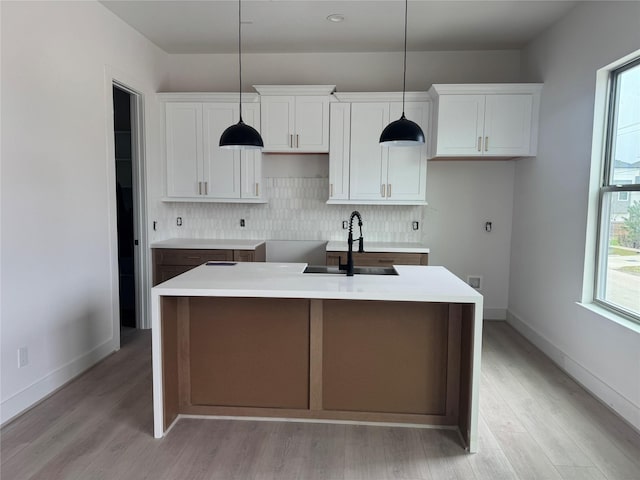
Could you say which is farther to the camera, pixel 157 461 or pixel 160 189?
pixel 160 189

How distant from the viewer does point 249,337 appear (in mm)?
2721

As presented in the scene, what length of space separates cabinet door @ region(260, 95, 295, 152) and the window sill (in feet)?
10.0

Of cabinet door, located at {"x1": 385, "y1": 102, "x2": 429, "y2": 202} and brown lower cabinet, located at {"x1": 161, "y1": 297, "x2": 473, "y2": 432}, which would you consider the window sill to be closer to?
brown lower cabinet, located at {"x1": 161, "y1": 297, "x2": 473, "y2": 432}

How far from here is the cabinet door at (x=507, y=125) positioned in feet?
14.0

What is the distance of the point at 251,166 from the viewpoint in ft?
15.4

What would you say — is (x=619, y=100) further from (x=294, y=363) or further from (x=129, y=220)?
(x=129, y=220)

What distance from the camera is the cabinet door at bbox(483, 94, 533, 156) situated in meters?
4.27

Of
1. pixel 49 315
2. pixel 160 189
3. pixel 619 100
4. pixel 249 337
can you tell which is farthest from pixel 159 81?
pixel 619 100

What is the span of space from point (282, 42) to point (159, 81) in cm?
142

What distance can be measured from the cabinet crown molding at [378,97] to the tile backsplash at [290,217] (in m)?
0.94

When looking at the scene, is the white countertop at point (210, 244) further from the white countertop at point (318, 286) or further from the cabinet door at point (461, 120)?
the cabinet door at point (461, 120)

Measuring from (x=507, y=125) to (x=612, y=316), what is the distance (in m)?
2.10

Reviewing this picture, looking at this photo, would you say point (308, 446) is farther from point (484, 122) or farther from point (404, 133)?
point (484, 122)

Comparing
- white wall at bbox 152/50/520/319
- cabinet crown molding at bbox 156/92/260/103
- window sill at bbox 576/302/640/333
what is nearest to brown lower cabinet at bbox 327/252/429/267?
white wall at bbox 152/50/520/319
